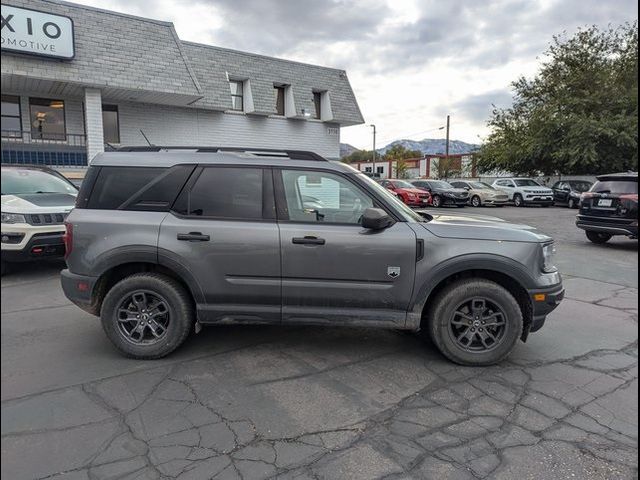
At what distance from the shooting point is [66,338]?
4527mm

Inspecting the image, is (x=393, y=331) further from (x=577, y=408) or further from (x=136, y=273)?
(x=136, y=273)

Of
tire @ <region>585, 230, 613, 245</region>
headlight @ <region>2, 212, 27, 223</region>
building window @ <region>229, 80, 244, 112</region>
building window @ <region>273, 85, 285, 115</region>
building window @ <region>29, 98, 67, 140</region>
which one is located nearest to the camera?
headlight @ <region>2, 212, 27, 223</region>

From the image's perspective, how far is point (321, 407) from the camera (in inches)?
130

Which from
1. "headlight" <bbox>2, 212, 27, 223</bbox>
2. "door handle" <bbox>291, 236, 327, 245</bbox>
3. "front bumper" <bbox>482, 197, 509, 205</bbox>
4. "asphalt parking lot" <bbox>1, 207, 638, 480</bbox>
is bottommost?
"asphalt parking lot" <bbox>1, 207, 638, 480</bbox>

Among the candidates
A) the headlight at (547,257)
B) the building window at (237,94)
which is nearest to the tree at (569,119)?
the building window at (237,94)

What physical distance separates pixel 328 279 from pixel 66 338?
280 cm

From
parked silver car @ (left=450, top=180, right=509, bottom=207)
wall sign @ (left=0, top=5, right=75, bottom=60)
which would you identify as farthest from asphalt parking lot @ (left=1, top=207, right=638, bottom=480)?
parked silver car @ (left=450, top=180, right=509, bottom=207)

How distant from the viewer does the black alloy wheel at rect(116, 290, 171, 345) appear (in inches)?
160

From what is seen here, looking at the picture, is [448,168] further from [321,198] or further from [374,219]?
[374,219]

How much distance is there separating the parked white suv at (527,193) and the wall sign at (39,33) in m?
22.6

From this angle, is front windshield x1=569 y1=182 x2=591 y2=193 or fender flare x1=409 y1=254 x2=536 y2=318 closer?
fender flare x1=409 y1=254 x2=536 y2=318

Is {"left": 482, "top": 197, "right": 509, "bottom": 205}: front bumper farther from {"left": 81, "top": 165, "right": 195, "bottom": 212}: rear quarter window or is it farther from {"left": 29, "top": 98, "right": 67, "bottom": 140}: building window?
{"left": 81, "top": 165, "right": 195, "bottom": 212}: rear quarter window

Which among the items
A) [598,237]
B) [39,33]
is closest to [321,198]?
[598,237]

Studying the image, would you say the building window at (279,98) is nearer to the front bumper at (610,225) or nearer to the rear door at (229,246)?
the front bumper at (610,225)
